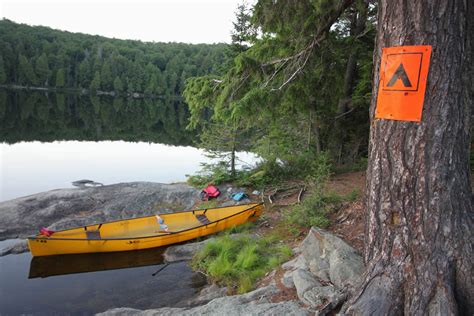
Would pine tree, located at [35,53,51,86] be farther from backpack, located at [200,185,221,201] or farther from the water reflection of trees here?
backpack, located at [200,185,221,201]

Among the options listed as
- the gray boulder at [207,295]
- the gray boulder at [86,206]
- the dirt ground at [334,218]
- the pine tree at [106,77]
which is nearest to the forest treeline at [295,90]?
the dirt ground at [334,218]

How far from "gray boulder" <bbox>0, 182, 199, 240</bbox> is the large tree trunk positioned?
9.26 meters

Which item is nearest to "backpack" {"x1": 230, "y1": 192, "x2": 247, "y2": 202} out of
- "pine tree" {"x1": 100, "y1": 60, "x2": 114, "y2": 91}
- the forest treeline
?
the forest treeline

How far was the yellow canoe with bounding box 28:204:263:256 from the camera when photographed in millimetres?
8203

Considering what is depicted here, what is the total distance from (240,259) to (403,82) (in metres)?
4.21

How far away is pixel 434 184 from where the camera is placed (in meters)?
2.82

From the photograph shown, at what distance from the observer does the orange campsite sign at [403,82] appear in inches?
110

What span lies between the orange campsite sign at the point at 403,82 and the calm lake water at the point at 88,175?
4873mm

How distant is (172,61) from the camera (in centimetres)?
9569

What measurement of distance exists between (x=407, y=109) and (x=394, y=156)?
0.38 metres

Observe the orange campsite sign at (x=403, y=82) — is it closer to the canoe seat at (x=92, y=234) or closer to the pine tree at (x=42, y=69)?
the canoe seat at (x=92, y=234)

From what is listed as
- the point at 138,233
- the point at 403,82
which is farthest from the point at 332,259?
the point at 138,233

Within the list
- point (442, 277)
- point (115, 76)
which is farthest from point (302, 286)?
point (115, 76)

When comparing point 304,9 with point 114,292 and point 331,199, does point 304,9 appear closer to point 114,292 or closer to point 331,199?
point 331,199
